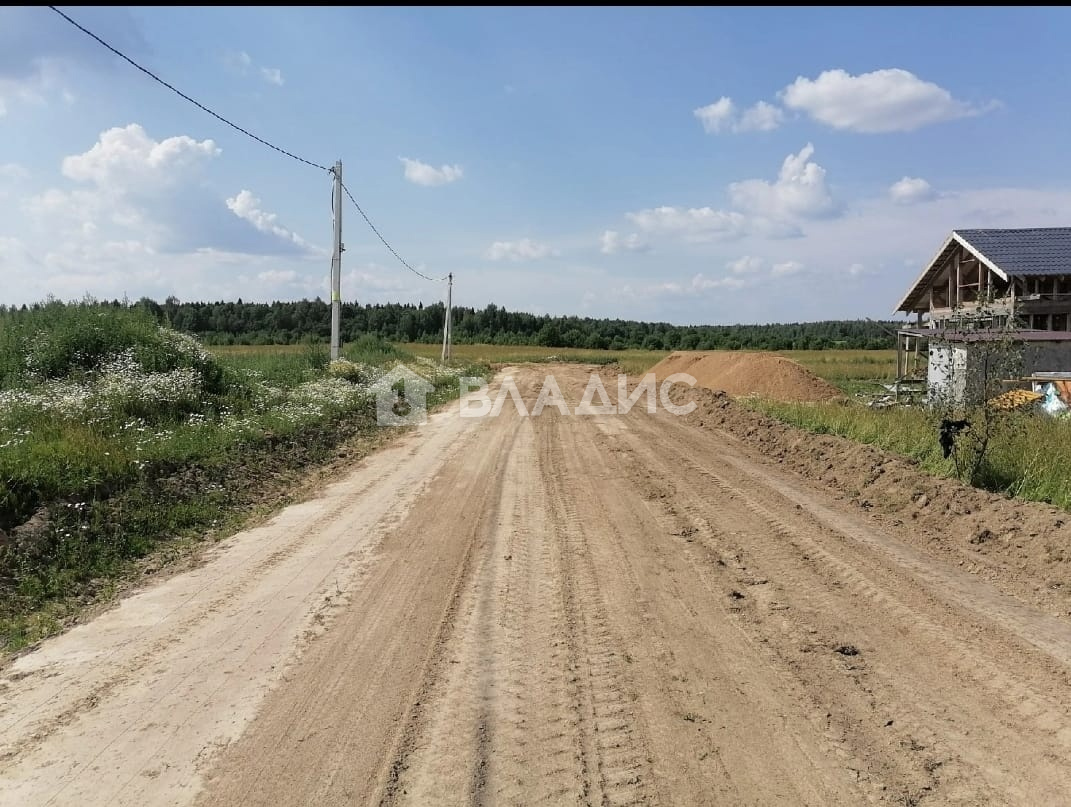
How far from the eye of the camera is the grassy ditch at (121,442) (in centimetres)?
614

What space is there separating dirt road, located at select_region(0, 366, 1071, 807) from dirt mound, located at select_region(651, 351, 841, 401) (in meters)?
17.5

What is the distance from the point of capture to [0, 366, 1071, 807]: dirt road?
10.3 ft

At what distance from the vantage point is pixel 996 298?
1816 cm

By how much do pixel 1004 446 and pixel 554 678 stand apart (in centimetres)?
761

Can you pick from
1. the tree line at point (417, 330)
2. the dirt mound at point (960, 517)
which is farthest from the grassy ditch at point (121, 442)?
the tree line at point (417, 330)

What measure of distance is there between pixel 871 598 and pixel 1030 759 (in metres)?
1.99

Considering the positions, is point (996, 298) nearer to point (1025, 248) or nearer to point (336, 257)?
point (1025, 248)

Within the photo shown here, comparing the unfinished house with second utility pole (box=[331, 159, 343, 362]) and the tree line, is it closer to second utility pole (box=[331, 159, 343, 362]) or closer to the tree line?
second utility pole (box=[331, 159, 343, 362])

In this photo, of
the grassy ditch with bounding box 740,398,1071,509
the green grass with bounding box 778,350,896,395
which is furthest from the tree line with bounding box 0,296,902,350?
the grassy ditch with bounding box 740,398,1071,509

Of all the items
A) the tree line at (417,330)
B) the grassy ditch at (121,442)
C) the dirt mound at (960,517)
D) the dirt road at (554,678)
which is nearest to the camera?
the dirt road at (554,678)

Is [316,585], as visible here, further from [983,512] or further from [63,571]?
[983,512]

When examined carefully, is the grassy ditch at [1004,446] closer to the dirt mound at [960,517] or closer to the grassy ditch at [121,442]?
the dirt mound at [960,517]

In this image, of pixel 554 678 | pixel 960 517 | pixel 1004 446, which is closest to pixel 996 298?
pixel 1004 446

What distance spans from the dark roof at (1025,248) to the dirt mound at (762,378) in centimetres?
645
